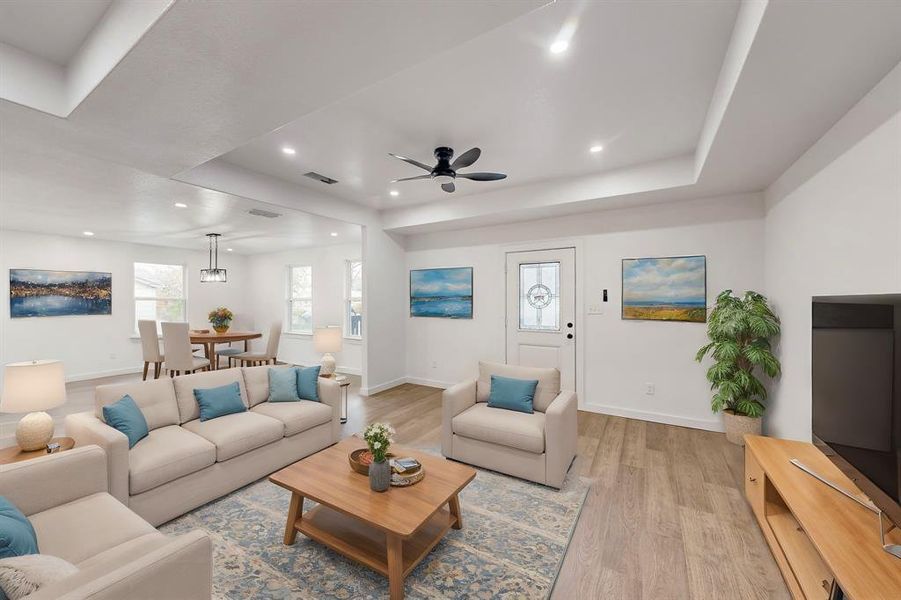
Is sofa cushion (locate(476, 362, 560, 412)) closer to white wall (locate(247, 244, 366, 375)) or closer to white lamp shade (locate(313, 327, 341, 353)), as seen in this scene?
white lamp shade (locate(313, 327, 341, 353))

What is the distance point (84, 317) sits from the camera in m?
6.51

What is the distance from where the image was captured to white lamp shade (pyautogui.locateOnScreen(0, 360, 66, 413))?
203 cm

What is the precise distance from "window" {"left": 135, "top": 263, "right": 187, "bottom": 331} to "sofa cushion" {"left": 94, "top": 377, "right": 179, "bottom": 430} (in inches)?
227

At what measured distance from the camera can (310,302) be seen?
306 inches

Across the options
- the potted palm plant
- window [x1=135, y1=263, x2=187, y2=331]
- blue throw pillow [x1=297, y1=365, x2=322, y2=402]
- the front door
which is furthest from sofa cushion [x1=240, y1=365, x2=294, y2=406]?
window [x1=135, y1=263, x2=187, y2=331]

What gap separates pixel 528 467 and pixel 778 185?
325cm

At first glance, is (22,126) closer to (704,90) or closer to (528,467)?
(528,467)

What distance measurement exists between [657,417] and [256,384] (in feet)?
13.8

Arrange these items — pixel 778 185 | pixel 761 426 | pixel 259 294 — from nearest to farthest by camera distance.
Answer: pixel 778 185
pixel 761 426
pixel 259 294

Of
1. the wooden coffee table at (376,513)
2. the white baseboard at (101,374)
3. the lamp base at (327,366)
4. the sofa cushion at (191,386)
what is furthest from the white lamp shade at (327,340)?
the white baseboard at (101,374)

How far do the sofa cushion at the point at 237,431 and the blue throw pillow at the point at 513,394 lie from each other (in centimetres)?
178

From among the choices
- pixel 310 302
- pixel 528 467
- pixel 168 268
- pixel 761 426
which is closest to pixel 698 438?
pixel 761 426

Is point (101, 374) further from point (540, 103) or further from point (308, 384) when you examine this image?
point (540, 103)

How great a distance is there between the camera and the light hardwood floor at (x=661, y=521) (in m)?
1.83
